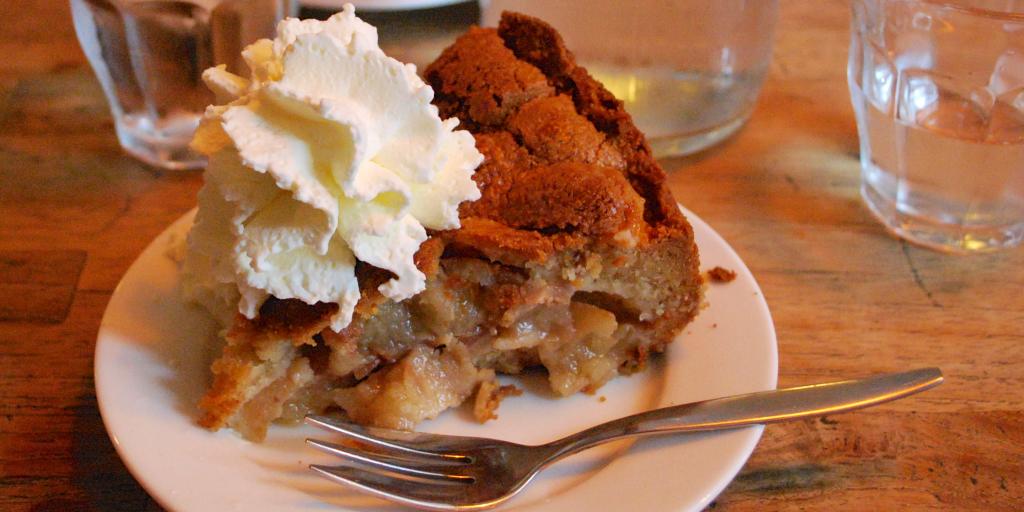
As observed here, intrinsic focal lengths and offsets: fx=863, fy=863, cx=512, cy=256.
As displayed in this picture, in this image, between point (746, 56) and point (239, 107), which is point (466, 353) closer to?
point (239, 107)

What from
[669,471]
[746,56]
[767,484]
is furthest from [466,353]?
[746,56]

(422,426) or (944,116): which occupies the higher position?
(944,116)

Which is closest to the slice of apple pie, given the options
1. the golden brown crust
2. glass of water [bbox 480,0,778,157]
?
the golden brown crust

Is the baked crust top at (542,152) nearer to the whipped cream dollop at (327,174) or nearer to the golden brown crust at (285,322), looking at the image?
the whipped cream dollop at (327,174)

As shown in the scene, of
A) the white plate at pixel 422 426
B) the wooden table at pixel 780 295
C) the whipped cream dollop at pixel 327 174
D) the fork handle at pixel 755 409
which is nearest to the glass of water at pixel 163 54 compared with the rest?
the wooden table at pixel 780 295

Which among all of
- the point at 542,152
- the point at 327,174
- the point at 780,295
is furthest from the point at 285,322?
the point at 780,295

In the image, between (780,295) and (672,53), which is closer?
(780,295)

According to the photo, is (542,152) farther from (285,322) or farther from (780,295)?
(780,295)
